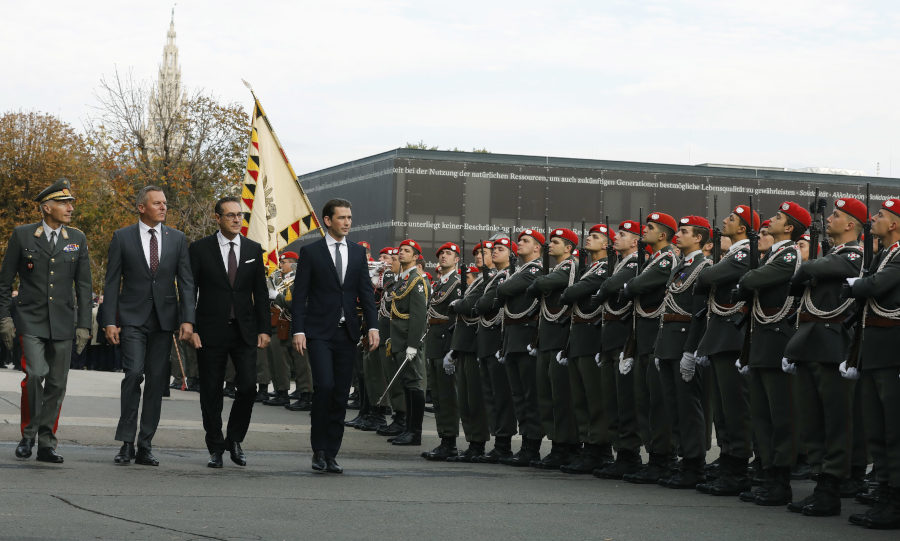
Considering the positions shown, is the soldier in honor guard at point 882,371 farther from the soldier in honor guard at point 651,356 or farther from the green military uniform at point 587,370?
the green military uniform at point 587,370

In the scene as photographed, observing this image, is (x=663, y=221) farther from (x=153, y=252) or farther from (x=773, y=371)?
(x=153, y=252)

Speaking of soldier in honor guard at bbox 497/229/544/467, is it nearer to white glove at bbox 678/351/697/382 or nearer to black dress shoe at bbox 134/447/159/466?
white glove at bbox 678/351/697/382

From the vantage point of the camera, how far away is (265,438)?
12.6 m

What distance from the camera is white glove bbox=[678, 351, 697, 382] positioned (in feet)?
31.3

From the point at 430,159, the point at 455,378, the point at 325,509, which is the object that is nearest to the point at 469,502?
the point at 325,509

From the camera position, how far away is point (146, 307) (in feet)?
32.0

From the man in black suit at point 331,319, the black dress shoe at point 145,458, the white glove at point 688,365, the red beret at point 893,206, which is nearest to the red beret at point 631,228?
the white glove at point 688,365

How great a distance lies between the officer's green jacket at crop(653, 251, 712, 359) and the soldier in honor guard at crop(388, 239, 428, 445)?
3.58 meters

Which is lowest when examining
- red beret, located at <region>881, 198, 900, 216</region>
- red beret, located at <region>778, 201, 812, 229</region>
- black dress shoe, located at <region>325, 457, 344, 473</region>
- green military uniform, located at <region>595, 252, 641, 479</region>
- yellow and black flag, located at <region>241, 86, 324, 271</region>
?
black dress shoe, located at <region>325, 457, 344, 473</region>

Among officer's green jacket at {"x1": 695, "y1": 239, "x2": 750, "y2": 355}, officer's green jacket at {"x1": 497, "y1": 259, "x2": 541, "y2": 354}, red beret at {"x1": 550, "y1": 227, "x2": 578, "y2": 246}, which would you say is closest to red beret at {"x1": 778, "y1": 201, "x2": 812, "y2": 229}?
officer's green jacket at {"x1": 695, "y1": 239, "x2": 750, "y2": 355}

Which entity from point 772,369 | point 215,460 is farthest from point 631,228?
point 215,460

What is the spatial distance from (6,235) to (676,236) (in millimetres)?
41388

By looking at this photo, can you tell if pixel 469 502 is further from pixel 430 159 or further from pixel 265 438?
pixel 430 159

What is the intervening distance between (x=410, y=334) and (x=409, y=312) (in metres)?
0.27
